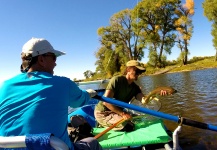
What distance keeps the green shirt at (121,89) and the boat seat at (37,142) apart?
414 cm

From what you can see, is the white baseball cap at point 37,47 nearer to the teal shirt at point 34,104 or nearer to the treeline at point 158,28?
the teal shirt at point 34,104

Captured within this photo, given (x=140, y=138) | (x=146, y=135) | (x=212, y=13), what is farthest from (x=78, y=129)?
(x=212, y=13)

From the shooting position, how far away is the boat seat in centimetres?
170

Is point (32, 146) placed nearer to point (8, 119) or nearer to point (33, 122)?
point (33, 122)

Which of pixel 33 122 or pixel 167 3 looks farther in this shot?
pixel 167 3

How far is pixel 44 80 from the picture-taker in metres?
2.30

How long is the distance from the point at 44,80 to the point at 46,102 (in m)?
0.22

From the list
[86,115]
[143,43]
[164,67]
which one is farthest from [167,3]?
[86,115]

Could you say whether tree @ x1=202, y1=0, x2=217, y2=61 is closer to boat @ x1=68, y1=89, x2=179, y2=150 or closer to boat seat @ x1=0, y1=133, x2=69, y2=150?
boat @ x1=68, y1=89, x2=179, y2=150

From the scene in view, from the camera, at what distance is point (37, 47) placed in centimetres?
246

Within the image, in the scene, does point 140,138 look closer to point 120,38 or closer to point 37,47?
point 37,47

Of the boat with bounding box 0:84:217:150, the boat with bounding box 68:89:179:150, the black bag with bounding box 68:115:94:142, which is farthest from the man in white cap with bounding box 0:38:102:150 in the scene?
the black bag with bounding box 68:115:94:142

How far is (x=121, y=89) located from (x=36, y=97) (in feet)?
13.1

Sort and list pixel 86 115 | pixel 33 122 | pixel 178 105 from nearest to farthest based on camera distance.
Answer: pixel 33 122 → pixel 86 115 → pixel 178 105
